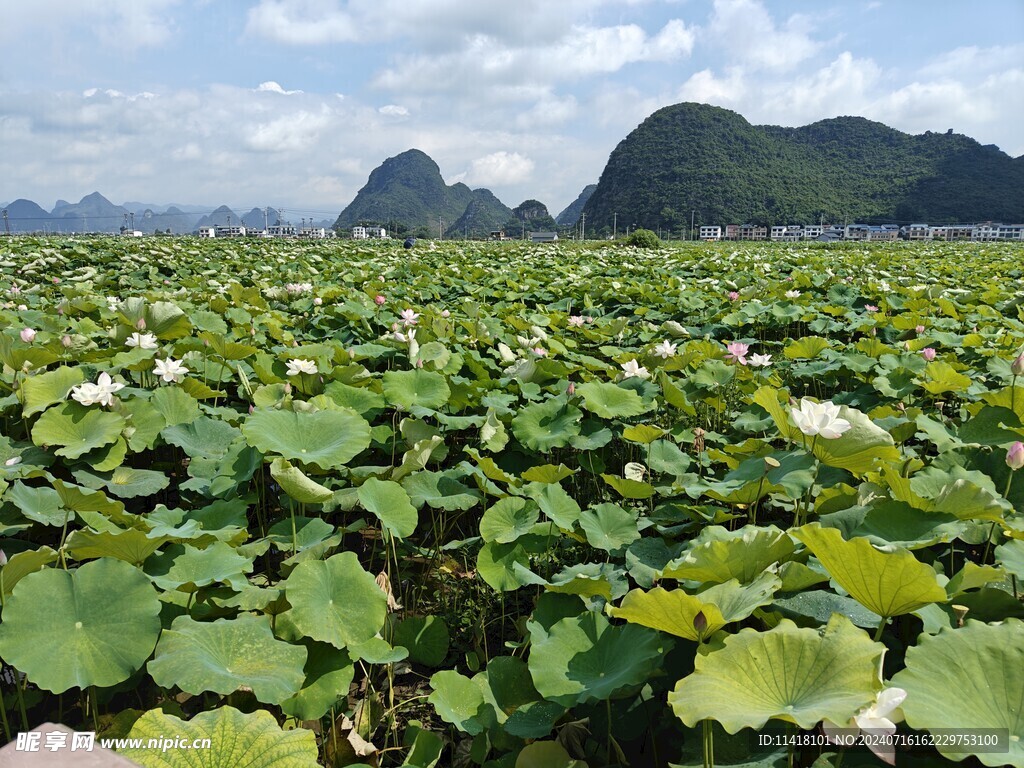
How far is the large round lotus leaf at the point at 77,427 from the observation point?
1837 millimetres

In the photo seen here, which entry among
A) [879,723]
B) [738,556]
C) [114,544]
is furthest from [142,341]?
[879,723]

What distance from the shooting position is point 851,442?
1384 millimetres

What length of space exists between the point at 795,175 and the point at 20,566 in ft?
320

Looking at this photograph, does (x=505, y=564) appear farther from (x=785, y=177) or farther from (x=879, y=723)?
(x=785, y=177)

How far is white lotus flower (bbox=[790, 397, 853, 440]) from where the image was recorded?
52.7 inches

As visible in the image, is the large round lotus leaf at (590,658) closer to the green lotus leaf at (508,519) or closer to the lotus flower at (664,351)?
the green lotus leaf at (508,519)

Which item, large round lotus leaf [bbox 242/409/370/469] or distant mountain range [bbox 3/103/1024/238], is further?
distant mountain range [bbox 3/103/1024/238]

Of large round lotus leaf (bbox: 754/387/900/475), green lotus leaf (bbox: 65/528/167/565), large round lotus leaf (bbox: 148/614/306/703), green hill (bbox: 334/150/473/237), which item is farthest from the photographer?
green hill (bbox: 334/150/473/237)

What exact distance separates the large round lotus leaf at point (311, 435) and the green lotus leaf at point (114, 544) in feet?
1.31

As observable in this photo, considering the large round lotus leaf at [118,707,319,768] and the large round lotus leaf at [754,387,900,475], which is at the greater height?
the large round lotus leaf at [754,387,900,475]

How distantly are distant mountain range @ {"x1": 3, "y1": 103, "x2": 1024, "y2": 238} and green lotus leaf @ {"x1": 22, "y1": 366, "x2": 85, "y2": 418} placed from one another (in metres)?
65.5

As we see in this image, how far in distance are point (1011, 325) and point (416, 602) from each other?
14.4ft

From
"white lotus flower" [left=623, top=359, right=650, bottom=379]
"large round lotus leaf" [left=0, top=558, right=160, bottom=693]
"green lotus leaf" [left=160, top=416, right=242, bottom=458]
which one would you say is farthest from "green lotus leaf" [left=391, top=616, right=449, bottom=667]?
"white lotus flower" [left=623, top=359, right=650, bottom=379]

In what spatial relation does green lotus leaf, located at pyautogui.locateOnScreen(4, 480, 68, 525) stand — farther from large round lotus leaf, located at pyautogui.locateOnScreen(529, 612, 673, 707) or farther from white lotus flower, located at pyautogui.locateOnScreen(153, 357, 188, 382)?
large round lotus leaf, located at pyautogui.locateOnScreen(529, 612, 673, 707)
